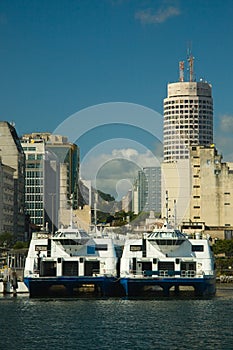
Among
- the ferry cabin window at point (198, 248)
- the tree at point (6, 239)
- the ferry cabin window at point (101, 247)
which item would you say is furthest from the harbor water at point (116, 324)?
the tree at point (6, 239)

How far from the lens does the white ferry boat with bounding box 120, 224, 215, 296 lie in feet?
330

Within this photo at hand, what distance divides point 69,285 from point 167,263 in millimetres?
10702

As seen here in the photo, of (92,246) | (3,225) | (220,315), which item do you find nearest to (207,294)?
(92,246)

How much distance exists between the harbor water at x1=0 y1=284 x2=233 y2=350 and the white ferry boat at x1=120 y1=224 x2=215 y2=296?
8.17 ft

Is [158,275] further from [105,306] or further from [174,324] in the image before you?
[174,324]

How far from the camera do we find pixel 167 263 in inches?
4035

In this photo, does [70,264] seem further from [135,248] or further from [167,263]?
[167,263]

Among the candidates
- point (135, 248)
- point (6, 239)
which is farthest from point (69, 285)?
point (6, 239)

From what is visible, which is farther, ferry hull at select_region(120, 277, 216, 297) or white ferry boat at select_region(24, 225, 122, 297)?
white ferry boat at select_region(24, 225, 122, 297)

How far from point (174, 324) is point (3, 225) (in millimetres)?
126780

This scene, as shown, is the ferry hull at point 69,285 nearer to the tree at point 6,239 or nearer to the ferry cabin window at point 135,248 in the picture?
the ferry cabin window at point 135,248

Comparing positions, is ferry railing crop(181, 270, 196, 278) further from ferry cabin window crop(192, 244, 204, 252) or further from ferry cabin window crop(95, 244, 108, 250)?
ferry cabin window crop(95, 244, 108, 250)

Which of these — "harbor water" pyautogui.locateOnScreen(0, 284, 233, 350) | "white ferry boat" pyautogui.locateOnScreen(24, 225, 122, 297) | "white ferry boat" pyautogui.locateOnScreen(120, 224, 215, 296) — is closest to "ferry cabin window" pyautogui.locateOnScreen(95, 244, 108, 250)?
"white ferry boat" pyautogui.locateOnScreen(24, 225, 122, 297)

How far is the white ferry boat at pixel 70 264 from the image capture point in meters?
102
